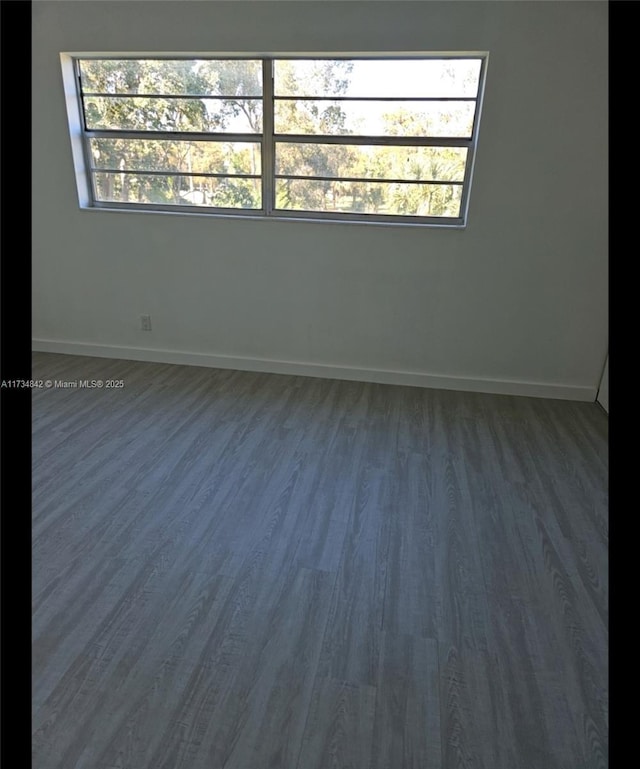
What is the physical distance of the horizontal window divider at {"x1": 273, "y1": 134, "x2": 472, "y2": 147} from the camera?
3621 millimetres

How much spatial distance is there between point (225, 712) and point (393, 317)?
2839mm

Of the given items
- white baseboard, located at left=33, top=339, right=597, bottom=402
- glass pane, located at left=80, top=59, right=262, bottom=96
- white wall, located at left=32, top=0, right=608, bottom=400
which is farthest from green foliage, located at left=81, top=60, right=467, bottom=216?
white baseboard, located at left=33, top=339, right=597, bottom=402

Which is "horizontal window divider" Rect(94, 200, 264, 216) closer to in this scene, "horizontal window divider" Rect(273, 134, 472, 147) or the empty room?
the empty room

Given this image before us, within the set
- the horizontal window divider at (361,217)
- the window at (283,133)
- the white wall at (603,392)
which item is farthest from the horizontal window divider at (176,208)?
the white wall at (603,392)

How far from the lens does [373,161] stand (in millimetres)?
3738

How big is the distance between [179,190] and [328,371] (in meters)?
1.67

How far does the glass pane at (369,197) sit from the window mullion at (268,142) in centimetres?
6

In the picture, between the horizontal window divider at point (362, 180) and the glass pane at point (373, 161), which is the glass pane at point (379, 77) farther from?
the horizontal window divider at point (362, 180)

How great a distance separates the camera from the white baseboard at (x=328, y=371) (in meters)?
3.94

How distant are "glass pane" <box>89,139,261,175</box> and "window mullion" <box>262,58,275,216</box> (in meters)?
0.07

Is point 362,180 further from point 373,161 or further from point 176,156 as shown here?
point 176,156

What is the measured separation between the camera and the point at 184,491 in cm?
262

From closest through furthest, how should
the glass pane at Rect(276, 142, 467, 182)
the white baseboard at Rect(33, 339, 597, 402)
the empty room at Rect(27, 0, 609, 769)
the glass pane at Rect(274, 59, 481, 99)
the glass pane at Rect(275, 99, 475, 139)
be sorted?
the empty room at Rect(27, 0, 609, 769)
the glass pane at Rect(274, 59, 481, 99)
the glass pane at Rect(275, 99, 475, 139)
the glass pane at Rect(276, 142, 467, 182)
the white baseboard at Rect(33, 339, 597, 402)

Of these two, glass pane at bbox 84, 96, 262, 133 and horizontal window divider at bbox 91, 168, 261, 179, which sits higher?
glass pane at bbox 84, 96, 262, 133
